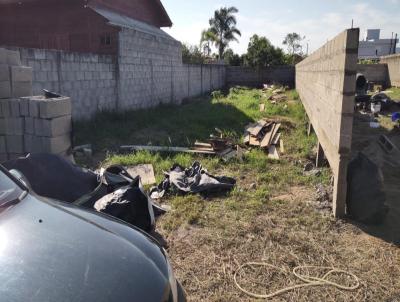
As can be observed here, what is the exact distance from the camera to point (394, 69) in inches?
695

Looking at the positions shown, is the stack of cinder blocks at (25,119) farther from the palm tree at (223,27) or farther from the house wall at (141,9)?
the palm tree at (223,27)

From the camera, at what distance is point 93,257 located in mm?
1848

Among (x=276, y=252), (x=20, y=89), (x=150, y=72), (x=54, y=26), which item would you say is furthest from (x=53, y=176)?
(x=54, y=26)

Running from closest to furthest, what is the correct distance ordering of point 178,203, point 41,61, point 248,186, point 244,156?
point 178,203 → point 248,186 → point 244,156 → point 41,61

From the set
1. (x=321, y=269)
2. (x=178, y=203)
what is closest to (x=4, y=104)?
(x=178, y=203)

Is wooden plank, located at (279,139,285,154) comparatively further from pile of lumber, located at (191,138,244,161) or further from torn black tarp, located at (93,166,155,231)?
torn black tarp, located at (93,166,155,231)

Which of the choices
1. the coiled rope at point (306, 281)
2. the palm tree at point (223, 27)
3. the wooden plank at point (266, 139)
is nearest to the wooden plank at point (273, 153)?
the wooden plank at point (266, 139)

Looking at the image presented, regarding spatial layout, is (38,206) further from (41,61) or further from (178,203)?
(41,61)

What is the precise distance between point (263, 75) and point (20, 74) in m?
22.4

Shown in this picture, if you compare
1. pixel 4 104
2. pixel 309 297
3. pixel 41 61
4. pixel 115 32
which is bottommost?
pixel 309 297

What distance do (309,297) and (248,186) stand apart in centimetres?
267

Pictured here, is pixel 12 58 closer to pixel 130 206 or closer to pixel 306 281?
pixel 130 206

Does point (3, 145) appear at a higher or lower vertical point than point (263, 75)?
lower

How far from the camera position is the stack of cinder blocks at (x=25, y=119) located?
4.96 meters
